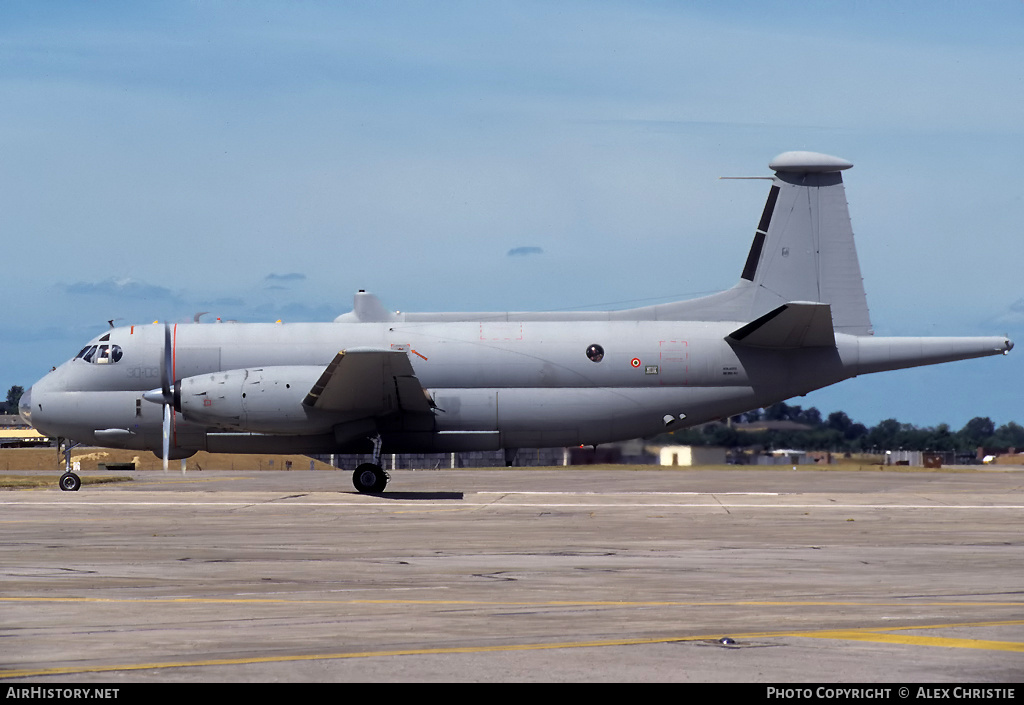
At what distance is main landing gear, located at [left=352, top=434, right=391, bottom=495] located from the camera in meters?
27.9

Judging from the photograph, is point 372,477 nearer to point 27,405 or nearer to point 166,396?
point 166,396

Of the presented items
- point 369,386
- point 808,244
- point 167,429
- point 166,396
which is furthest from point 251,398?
point 808,244

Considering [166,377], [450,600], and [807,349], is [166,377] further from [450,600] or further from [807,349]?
[450,600]

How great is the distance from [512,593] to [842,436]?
25.8 metres

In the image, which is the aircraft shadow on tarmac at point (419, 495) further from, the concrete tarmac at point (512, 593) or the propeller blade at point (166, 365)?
the propeller blade at point (166, 365)

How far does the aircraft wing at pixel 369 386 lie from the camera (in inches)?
1009

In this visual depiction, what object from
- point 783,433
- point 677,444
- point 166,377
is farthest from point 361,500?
point 783,433

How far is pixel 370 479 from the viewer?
27969 millimetres

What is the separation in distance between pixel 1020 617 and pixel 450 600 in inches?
196

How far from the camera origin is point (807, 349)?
2847 centimetres

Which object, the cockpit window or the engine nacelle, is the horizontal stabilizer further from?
the cockpit window

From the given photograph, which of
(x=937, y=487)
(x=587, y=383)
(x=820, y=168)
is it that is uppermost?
(x=820, y=168)

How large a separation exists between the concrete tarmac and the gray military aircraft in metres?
4.73

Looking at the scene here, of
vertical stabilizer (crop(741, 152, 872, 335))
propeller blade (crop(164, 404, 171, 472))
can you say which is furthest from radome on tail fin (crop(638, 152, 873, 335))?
propeller blade (crop(164, 404, 171, 472))
